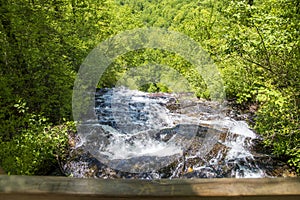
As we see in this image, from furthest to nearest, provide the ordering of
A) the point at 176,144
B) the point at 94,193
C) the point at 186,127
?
the point at 186,127
the point at 176,144
the point at 94,193

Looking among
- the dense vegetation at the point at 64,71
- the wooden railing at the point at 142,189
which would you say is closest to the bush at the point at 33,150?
the dense vegetation at the point at 64,71

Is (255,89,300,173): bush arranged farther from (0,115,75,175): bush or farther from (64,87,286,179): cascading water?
(0,115,75,175): bush

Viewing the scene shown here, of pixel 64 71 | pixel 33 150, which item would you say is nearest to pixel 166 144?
pixel 64 71

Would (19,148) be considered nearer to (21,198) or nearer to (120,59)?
(21,198)

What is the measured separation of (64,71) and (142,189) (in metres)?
5.38

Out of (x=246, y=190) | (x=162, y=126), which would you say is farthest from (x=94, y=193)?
(x=162, y=126)

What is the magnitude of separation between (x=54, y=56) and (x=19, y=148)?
2.14 meters

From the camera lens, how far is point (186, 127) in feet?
25.3

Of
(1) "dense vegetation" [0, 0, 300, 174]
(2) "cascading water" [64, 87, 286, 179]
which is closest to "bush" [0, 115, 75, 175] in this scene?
(1) "dense vegetation" [0, 0, 300, 174]

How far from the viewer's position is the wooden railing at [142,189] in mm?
804

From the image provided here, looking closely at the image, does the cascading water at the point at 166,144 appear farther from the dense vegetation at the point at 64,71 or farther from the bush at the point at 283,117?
the bush at the point at 283,117

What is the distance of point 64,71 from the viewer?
5.86 metres

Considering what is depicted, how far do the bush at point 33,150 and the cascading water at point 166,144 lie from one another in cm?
39

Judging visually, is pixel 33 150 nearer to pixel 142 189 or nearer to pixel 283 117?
pixel 283 117
